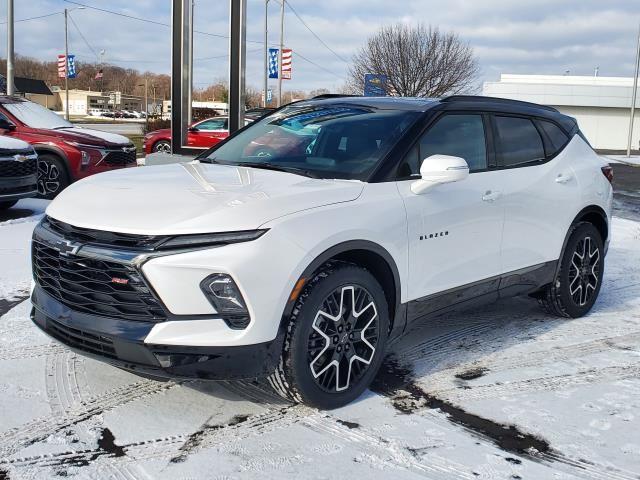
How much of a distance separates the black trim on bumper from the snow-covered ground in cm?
35

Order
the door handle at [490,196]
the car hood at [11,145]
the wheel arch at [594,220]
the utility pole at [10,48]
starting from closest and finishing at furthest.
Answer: the door handle at [490,196]
the wheel arch at [594,220]
the car hood at [11,145]
the utility pole at [10,48]

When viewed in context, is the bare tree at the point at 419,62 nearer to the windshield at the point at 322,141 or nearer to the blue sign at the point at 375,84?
the blue sign at the point at 375,84

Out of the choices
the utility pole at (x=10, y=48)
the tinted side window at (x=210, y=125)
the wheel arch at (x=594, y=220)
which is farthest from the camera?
the tinted side window at (x=210, y=125)

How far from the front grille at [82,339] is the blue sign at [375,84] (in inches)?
998

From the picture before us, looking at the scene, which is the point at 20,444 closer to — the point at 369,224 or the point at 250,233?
the point at 250,233

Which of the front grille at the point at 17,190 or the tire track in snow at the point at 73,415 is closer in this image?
the tire track in snow at the point at 73,415

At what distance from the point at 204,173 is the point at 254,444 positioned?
1643 mm

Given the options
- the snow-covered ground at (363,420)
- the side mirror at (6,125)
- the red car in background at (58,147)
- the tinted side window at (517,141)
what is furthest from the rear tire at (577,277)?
the side mirror at (6,125)

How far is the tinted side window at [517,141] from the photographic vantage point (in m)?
4.87

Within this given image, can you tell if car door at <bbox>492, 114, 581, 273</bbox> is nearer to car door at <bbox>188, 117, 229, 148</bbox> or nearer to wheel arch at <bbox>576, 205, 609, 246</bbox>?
wheel arch at <bbox>576, 205, 609, 246</bbox>

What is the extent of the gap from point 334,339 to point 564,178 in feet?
8.74

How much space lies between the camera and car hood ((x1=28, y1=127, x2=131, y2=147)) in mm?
11641

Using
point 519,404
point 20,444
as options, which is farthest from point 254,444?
point 519,404

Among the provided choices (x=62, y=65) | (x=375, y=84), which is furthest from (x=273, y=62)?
(x=62, y=65)
